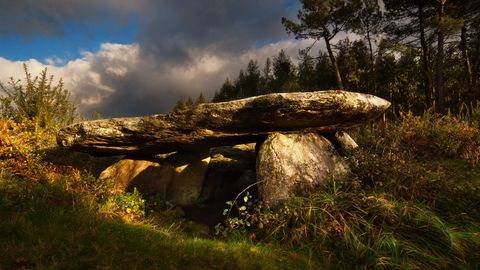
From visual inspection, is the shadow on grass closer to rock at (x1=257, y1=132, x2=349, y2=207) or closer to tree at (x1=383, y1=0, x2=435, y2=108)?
rock at (x1=257, y1=132, x2=349, y2=207)

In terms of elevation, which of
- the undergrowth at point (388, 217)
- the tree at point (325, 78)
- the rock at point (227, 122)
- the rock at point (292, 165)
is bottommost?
the undergrowth at point (388, 217)

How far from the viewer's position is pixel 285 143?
7.15 m

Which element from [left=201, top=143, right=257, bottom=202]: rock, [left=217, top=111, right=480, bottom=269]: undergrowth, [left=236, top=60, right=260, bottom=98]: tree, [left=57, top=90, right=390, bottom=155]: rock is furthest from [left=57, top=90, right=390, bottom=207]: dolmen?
[left=236, top=60, right=260, bottom=98]: tree

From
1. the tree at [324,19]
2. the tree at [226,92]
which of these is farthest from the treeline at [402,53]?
the tree at [226,92]

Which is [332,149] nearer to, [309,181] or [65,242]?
[309,181]

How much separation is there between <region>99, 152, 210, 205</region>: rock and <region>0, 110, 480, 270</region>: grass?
2.75ft

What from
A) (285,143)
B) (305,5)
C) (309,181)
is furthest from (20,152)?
(305,5)

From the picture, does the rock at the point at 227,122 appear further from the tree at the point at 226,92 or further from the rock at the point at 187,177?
the tree at the point at 226,92

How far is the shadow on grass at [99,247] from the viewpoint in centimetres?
404

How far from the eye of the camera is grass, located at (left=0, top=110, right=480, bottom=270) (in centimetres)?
421

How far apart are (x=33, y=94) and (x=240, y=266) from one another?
10.3m

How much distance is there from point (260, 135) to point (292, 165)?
1122 millimetres

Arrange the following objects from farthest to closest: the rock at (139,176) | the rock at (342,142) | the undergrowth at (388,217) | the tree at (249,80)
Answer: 1. the tree at (249,80)
2. the rock at (139,176)
3. the rock at (342,142)
4. the undergrowth at (388,217)

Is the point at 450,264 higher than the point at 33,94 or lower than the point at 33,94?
lower
